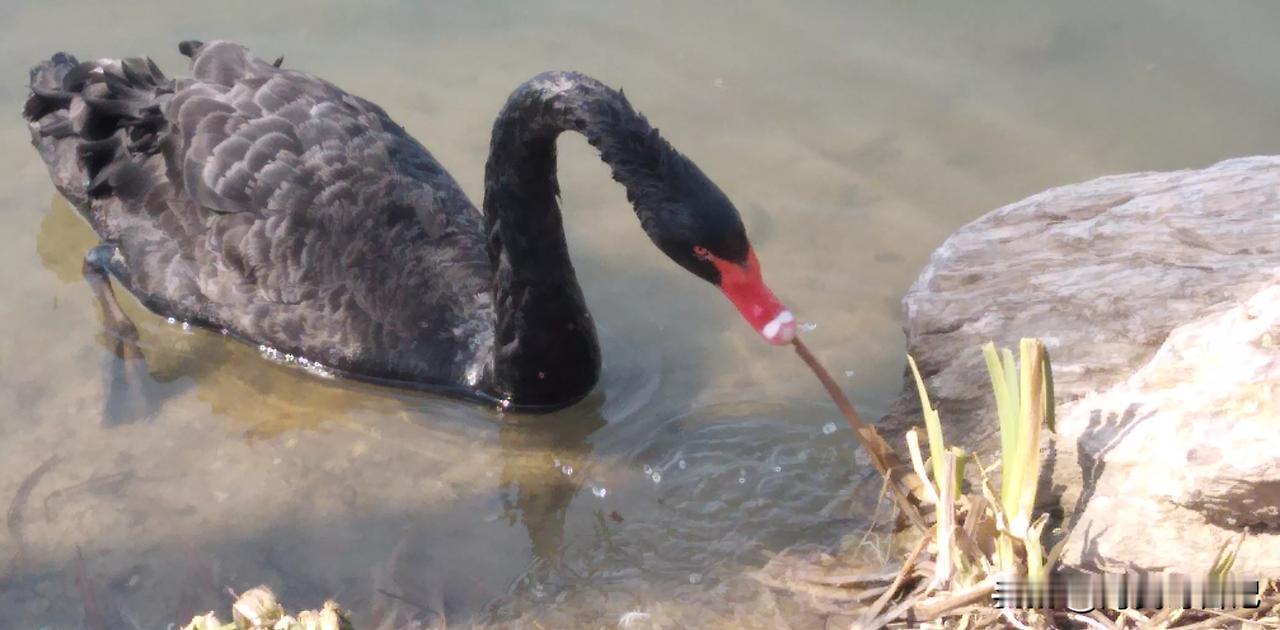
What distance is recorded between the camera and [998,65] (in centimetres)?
618

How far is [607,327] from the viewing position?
497 cm

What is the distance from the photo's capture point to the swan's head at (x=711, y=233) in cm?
348

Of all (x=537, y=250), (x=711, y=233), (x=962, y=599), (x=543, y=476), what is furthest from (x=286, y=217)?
(x=962, y=599)

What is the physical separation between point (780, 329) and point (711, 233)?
308 millimetres

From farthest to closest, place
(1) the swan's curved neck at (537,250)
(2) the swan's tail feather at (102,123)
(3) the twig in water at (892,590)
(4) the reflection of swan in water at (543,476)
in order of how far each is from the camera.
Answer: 1. (2) the swan's tail feather at (102,123)
2. (4) the reflection of swan in water at (543,476)
3. (1) the swan's curved neck at (537,250)
4. (3) the twig in water at (892,590)

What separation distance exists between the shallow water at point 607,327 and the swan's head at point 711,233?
0.77 m

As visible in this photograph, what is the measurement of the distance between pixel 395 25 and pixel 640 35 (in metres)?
1.20

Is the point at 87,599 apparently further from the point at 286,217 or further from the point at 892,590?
the point at 892,590

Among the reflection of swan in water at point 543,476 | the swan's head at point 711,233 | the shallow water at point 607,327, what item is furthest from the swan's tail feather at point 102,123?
the swan's head at point 711,233

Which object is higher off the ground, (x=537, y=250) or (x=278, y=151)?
(x=278, y=151)

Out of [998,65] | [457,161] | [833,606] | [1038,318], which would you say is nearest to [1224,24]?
[998,65]

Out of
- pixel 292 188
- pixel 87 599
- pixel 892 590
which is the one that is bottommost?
pixel 87 599

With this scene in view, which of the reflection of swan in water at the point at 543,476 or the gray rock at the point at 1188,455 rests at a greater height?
the gray rock at the point at 1188,455

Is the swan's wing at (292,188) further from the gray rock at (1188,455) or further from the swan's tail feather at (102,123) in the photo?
the gray rock at (1188,455)
